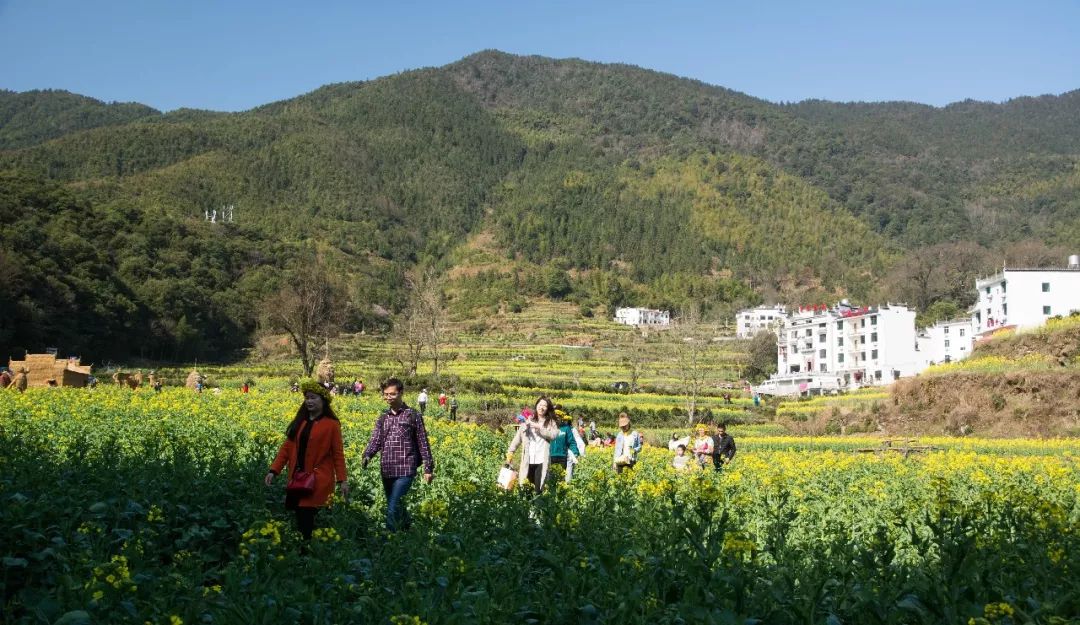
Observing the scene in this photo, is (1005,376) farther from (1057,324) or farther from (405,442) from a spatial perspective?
(405,442)

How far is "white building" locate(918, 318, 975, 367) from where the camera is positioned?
8550cm

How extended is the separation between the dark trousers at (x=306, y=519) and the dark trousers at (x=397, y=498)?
838 mm

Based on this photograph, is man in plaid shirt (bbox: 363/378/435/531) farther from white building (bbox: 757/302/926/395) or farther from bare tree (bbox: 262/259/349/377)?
white building (bbox: 757/302/926/395)

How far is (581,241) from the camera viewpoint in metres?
196

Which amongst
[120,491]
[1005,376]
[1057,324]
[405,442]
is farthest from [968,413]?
[120,491]

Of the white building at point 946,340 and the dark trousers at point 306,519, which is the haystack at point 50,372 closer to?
the dark trousers at point 306,519

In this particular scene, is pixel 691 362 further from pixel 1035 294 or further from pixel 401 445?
pixel 401 445

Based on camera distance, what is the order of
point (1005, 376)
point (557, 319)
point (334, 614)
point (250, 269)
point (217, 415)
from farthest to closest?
1. point (557, 319)
2. point (250, 269)
3. point (1005, 376)
4. point (217, 415)
5. point (334, 614)

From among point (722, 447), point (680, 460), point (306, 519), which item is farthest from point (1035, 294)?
point (306, 519)

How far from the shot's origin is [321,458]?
31.7 feet

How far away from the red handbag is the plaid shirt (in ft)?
5.02

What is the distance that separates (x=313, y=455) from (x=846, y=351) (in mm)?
84830

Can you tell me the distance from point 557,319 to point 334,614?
445 feet

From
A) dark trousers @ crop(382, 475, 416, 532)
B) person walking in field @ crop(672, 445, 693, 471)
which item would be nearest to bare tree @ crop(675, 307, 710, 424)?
person walking in field @ crop(672, 445, 693, 471)
